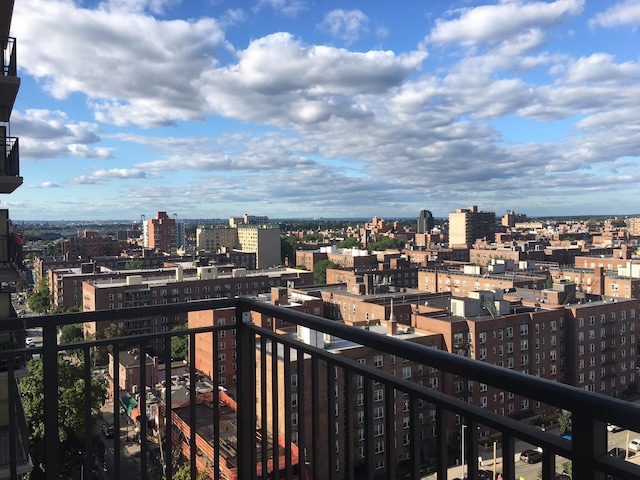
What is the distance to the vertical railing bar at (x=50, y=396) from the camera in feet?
6.82

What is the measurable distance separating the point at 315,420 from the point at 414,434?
0.56 m

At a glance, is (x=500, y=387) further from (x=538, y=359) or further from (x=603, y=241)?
(x=603, y=241)

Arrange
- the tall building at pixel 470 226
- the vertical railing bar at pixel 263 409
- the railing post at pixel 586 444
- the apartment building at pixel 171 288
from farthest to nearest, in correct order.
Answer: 1. the tall building at pixel 470 226
2. the apartment building at pixel 171 288
3. the vertical railing bar at pixel 263 409
4. the railing post at pixel 586 444

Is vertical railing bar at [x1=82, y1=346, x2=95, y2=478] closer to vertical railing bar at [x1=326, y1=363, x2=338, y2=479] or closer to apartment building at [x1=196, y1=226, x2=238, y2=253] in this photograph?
vertical railing bar at [x1=326, y1=363, x2=338, y2=479]

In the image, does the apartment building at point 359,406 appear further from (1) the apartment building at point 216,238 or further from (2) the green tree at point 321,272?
(1) the apartment building at point 216,238

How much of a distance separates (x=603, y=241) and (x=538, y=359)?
66256mm

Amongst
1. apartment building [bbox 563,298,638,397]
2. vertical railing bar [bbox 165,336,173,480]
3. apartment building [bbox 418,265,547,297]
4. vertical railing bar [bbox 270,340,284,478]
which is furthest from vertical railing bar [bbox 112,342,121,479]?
apartment building [bbox 418,265,547,297]

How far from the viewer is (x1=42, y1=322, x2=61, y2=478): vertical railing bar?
2.08 meters

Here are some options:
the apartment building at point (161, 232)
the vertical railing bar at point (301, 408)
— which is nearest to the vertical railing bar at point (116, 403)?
the vertical railing bar at point (301, 408)

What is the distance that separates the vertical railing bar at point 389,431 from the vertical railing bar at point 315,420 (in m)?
0.32

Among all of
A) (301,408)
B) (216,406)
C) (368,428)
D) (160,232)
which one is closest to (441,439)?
(368,428)

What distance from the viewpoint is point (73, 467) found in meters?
11.6

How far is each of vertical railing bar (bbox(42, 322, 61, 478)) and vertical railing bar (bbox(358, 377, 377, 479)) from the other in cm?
124

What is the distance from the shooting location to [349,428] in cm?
179
